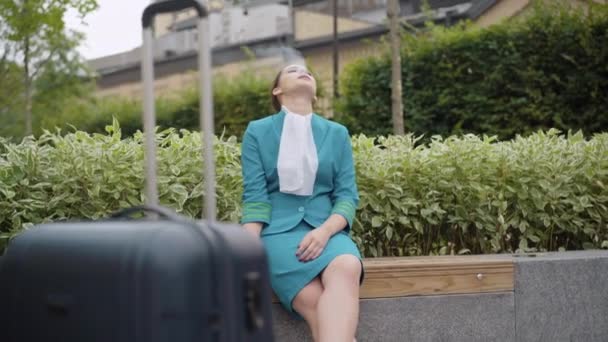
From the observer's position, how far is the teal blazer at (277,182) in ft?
13.6

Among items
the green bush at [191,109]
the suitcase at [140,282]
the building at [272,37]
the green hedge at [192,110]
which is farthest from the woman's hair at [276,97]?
the building at [272,37]

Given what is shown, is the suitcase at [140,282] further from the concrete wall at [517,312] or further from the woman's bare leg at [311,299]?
the concrete wall at [517,312]

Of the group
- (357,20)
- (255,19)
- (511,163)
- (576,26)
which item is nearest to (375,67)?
(576,26)

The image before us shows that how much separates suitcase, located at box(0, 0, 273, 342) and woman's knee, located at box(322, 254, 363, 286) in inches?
51.7

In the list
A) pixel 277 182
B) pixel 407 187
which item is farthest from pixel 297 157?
pixel 407 187

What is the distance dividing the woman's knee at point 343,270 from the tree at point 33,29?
1399cm

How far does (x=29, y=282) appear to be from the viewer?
2.53 m

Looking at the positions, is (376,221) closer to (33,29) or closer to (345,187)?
(345,187)

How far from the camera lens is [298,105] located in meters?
4.33

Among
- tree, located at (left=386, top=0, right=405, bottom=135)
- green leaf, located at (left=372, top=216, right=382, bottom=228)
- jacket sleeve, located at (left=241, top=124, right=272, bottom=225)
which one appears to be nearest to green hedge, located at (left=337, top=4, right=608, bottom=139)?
tree, located at (left=386, top=0, right=405, bottom=135)

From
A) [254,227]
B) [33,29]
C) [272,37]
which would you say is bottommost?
[254,227]

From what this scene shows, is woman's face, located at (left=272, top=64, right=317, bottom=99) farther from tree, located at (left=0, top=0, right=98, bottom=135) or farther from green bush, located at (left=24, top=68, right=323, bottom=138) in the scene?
tree, located at (left=0, top=0, right=98, bottom=135)

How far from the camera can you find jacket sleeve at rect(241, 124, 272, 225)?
4148 mm

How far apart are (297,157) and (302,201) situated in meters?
0.19
